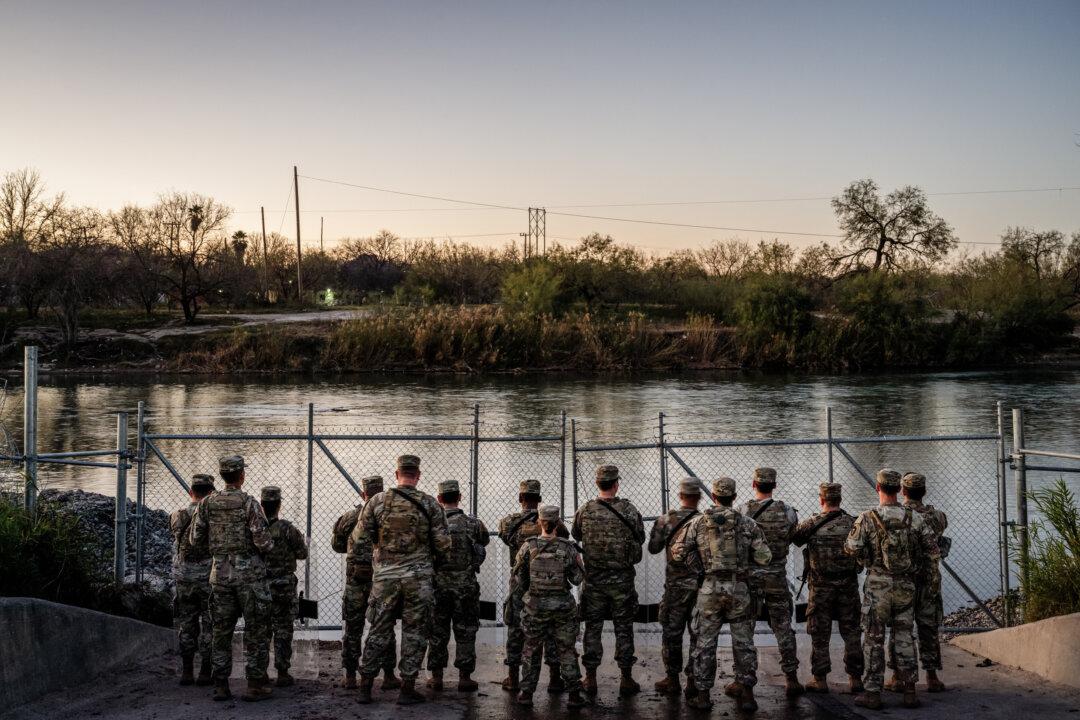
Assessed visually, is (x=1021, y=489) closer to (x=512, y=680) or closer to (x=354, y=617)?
(x=512, y=680)

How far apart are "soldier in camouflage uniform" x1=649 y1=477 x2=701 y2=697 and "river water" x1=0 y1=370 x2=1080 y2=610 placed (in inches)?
63.8

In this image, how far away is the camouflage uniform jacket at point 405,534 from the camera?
8.23 m

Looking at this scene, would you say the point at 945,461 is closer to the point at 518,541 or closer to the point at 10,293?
the point at 518,541

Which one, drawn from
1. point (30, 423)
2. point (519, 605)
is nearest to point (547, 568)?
point (519, 605)

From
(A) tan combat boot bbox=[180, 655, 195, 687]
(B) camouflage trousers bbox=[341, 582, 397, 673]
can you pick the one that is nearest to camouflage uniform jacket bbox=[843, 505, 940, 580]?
(B) camouflage trousers bbox=[341, 582, 397, 673]

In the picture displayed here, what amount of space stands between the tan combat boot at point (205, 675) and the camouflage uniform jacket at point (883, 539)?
18.0 ft

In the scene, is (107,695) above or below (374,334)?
below

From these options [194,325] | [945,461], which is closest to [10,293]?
[194,325]

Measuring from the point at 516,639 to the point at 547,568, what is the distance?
865 mm

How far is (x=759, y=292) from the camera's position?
63938 mm

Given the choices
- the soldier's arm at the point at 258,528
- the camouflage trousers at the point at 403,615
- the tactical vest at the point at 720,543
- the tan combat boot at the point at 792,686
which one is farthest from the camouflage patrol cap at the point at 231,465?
the tan combat boot at the point at 792,686

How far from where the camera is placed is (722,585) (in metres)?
8.12

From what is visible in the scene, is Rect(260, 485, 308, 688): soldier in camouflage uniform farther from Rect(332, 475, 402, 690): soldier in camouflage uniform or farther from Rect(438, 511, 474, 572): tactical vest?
Rect(438, 511, 474, 572): tactical vest

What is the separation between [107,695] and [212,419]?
25480 mm
